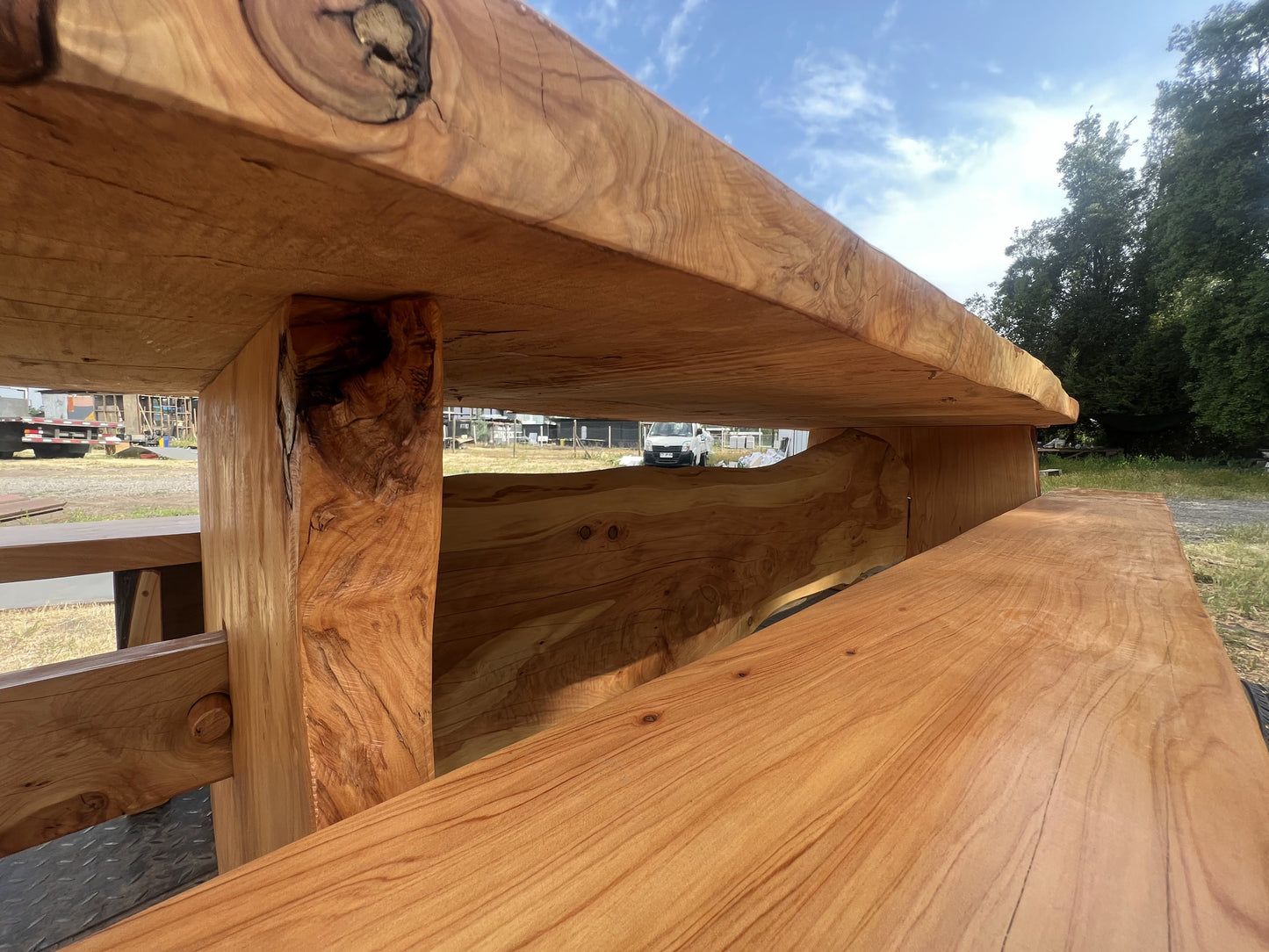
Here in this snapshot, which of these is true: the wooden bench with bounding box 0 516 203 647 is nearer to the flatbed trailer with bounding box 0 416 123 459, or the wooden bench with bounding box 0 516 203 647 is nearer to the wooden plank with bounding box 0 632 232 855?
the wooden plank with bounding box 0 632 232 855

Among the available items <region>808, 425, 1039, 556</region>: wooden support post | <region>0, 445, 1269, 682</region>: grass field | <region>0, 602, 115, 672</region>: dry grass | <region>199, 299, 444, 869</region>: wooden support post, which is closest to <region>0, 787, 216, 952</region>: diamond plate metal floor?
<region>0, 445, 1269, 682</region>: grass field

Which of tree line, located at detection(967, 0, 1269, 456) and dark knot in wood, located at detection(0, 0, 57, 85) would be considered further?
tree line, located at detection(967, 0, 1269, 456)

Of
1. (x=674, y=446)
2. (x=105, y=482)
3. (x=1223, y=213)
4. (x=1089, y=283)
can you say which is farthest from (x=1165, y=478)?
(x=105, y=482)

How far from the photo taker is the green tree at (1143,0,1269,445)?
23.7 feet

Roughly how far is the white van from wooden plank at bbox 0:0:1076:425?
7063 mm

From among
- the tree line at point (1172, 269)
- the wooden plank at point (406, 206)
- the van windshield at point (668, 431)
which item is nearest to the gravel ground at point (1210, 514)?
the wooden plank at point (406, 206)

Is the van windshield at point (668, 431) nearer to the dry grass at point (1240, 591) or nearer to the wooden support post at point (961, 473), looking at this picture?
the dry grass at point (1240, 591)

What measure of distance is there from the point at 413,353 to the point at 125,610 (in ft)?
2.99

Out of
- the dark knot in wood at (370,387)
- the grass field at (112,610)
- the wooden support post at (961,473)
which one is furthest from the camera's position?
the grass field at (112,610)

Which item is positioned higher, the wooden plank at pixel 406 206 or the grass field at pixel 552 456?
the wooden plank at pixel 406 206

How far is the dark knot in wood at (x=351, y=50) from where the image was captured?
12 centimetres

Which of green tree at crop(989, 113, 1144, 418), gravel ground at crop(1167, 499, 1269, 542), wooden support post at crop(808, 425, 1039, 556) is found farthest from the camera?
green tree at crop(989, 113, 1144, 418)

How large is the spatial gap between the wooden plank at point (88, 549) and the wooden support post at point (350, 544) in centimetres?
56

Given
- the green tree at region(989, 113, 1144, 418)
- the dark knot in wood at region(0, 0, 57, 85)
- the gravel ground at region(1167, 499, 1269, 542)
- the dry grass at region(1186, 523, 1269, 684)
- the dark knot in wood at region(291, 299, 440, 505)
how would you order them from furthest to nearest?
1. the green tree at region(989, 113, 1144, 418)
2. the gravel ground at region(1167, 499, 1269, 542)
3. the dry grass at region(1186, 523, 1269, 684)
4. the dark knot in wood at region(291, 299, 440, 505)
5. the dark knot in wood at region(0, 0, 57, 85)
